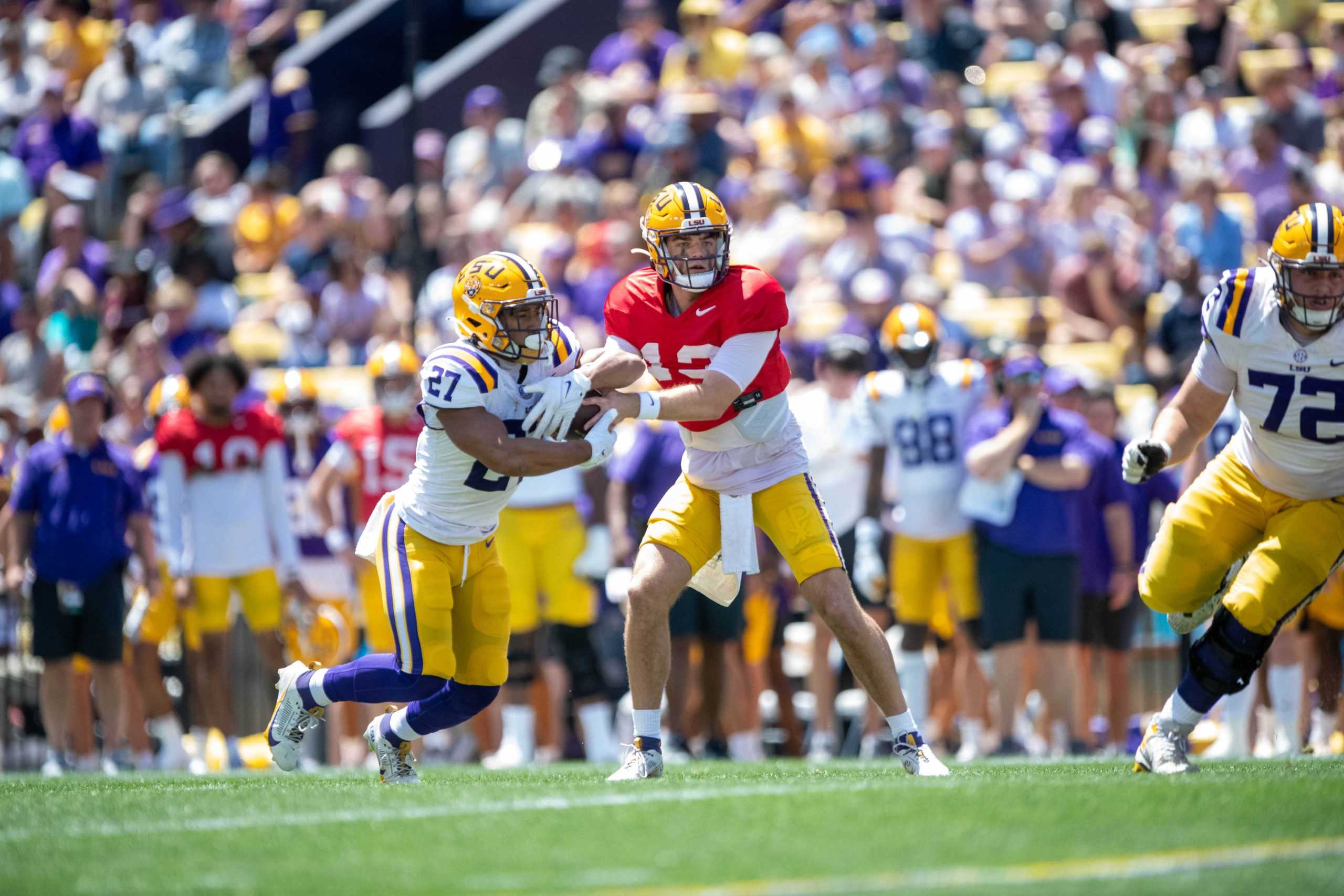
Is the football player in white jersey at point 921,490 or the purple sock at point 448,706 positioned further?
the football player in white jersey at point 921,490

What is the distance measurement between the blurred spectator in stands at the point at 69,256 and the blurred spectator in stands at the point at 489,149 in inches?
114

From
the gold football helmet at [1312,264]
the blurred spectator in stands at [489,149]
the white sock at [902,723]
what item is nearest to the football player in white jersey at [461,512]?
the white sock at [902,723]

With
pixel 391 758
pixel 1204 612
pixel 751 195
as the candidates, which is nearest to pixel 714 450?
pixel 391 758

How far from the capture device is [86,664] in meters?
9.88

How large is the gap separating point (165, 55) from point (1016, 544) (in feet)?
34.7

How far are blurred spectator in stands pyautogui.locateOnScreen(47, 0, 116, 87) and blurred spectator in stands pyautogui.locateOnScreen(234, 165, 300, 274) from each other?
289cm

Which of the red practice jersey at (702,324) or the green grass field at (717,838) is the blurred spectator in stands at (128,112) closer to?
the red practice jersey at (702,324)

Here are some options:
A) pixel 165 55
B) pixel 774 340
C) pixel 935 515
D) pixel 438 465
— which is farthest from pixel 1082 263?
pixel 165 55

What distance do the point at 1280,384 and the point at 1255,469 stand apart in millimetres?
313

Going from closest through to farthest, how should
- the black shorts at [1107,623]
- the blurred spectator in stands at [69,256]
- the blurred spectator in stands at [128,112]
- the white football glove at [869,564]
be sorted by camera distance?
the black shorts at [1107,623], the white football glove at [869,564], the blurred spectator in stands at [69,256], the blurred spectator in stands at [128,112]

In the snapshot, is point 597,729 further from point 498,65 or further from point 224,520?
point 498,65

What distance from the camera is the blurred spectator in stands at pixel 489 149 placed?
14.3 m

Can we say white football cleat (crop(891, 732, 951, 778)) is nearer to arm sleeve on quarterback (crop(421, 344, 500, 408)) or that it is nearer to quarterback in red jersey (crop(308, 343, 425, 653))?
arm sleeve on quarterback (crop(421, 344, 500, 408))

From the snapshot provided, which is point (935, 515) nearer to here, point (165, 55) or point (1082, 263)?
point (1082, 263)
